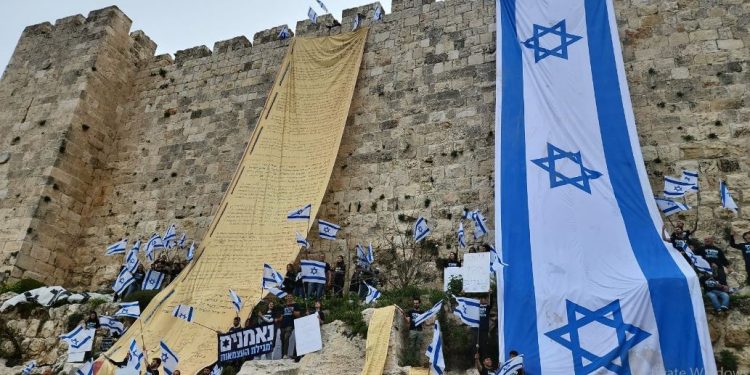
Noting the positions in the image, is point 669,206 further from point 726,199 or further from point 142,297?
point 142,297

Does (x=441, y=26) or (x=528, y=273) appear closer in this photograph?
(x=528, y=273)

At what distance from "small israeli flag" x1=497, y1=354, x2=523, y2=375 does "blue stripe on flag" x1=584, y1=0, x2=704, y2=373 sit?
47.7 inches

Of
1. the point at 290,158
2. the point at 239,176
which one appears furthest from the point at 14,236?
the point at 290,158

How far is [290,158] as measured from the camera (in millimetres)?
9812

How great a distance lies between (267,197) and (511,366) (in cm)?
495

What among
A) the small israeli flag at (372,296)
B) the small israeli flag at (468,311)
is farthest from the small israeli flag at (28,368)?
the small israeli flag at (468,311)

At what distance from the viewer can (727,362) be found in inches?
223

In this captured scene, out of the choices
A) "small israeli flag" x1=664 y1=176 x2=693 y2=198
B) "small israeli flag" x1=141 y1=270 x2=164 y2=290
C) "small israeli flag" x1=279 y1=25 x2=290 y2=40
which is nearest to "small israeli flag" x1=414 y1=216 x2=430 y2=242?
"small israeli flag" x1=664 y1=176 x2=693 y2=198

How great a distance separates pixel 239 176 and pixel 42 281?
3736 mm

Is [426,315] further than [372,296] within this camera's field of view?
No

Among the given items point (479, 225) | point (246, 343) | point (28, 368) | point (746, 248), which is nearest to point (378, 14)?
point (479, 225)

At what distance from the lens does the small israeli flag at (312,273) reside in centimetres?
780

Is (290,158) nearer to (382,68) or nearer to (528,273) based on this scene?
(382,68)

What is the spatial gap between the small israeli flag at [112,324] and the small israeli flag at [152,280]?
1123mm
